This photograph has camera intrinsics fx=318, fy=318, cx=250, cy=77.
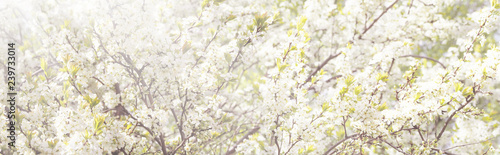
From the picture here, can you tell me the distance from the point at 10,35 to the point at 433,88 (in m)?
6.92

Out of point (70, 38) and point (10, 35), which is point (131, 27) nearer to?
point (70, 38)

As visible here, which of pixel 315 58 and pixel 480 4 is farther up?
pixel 480 4

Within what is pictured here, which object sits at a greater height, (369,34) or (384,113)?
(369,34)

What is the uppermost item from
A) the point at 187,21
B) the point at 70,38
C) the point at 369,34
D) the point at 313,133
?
the point at 369,34

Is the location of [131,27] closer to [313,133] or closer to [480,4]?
[313,133]

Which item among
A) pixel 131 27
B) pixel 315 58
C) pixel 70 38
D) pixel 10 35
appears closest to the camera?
pixel 70 38

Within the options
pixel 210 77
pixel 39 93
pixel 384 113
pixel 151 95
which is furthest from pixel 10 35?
pixel 384 113

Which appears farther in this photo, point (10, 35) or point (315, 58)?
point (315, 58)

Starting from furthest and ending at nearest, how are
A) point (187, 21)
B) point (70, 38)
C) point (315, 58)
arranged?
point (315, 58) < point (187, 21) < point (70, 38)

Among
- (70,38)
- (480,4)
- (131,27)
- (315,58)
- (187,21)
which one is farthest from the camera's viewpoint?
(480,4)

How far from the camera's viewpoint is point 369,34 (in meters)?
6.07

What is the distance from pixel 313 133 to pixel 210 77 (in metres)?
1.30

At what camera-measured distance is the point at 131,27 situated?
11.2ft

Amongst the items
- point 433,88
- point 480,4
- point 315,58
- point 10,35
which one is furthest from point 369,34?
point 10,35
